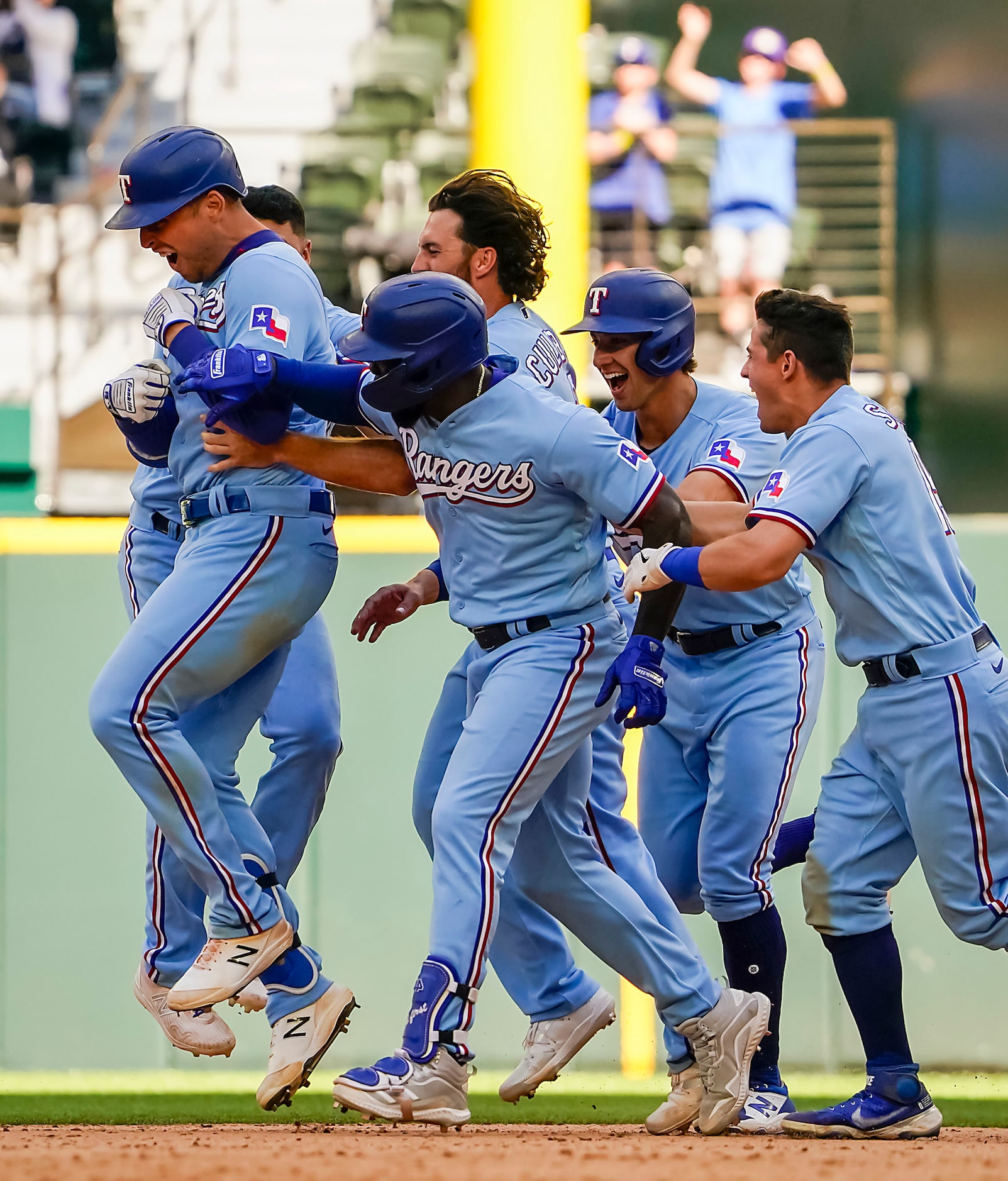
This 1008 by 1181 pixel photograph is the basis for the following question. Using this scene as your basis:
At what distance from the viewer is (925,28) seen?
34.7 feet

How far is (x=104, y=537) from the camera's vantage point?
6641 mm

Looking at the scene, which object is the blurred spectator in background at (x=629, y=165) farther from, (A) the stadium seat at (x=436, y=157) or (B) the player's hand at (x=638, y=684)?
(B) the player's hand at (x=638, y=684)

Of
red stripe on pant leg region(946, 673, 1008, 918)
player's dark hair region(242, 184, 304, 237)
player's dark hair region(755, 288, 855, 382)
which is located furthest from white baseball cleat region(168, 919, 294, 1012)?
player's dark hair region(242, 184, 304, 237)

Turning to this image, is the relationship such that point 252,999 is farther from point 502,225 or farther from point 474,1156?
point 502,225

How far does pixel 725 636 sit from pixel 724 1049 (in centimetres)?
104

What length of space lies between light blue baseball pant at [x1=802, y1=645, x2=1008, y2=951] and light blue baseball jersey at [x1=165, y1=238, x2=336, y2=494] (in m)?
1.49

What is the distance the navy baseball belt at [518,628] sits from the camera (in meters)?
3.89

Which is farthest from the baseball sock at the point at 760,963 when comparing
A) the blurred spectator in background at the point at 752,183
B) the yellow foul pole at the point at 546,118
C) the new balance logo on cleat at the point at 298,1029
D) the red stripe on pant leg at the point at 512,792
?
the blurred spectator in background at the point at 752,183

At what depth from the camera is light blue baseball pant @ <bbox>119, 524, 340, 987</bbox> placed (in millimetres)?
4289

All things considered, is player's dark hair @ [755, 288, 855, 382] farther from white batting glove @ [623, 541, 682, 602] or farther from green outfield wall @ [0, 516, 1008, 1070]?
green outfield wall @ [0, 516, 1008, 1070]

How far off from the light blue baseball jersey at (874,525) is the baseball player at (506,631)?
0.36 meters

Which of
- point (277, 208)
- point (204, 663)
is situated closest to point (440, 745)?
point (204, 663)

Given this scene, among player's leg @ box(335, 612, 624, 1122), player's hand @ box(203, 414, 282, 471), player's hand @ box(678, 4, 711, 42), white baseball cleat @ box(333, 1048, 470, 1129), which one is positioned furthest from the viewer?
player's hand @ box(678, 4, 711, 42)

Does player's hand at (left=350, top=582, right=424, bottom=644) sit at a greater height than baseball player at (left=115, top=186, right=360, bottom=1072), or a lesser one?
greater
